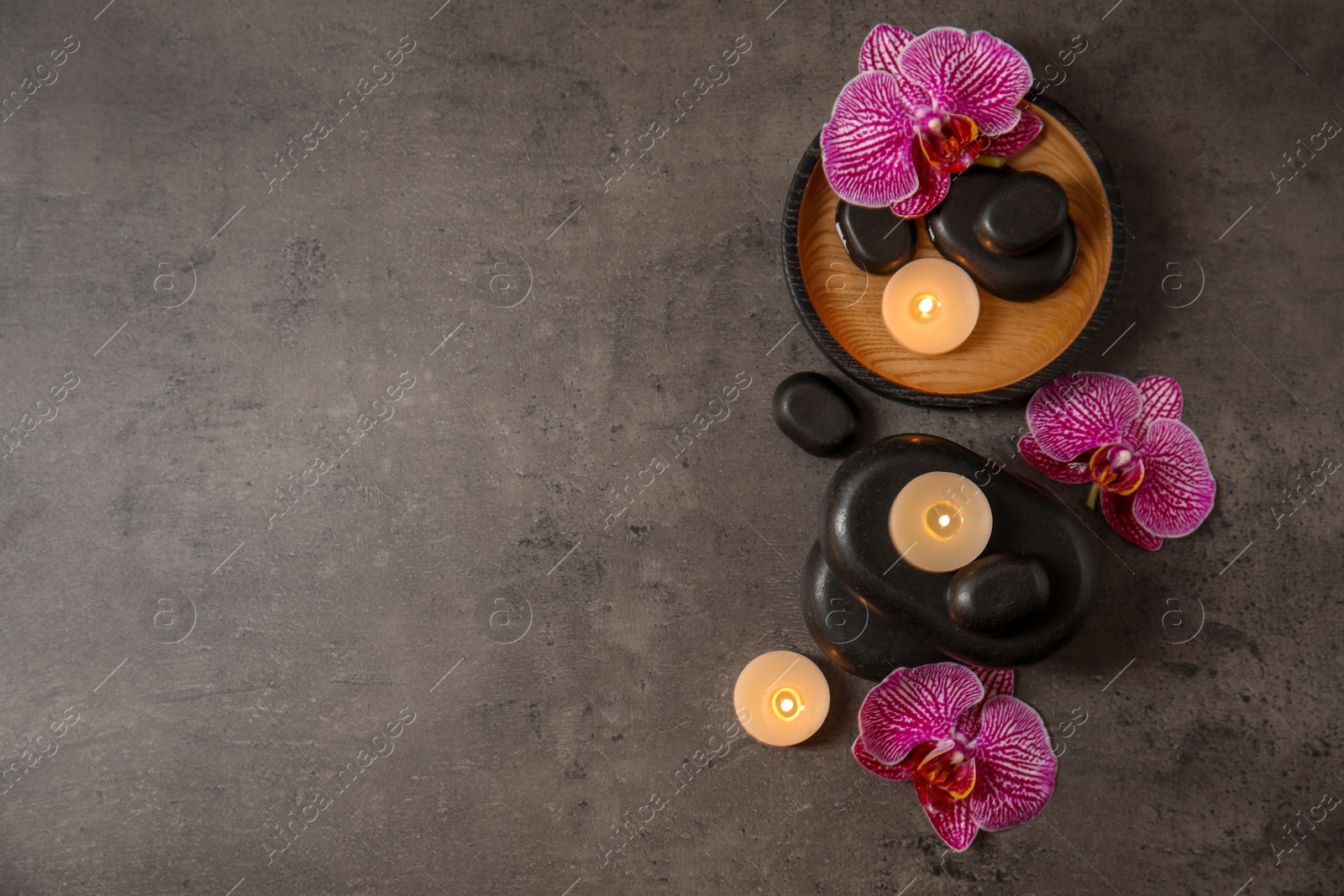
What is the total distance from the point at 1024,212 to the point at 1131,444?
25 cm

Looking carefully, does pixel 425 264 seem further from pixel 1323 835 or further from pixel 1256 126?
pixel 1323 835

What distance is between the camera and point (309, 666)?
2.69ft

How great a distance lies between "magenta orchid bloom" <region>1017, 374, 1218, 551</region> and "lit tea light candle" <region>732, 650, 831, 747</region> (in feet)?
1.06

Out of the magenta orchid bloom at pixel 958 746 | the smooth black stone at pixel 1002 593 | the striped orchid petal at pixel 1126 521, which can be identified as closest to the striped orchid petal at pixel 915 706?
the magenta orchid bloom at pixel 958 746

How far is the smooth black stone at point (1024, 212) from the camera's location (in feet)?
2.13

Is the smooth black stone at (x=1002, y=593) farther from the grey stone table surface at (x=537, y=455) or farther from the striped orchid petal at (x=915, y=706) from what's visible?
the grey stone table surface at (x=537, y=455)

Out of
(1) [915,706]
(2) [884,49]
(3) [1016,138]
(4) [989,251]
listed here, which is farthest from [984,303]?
(1) [915,706]

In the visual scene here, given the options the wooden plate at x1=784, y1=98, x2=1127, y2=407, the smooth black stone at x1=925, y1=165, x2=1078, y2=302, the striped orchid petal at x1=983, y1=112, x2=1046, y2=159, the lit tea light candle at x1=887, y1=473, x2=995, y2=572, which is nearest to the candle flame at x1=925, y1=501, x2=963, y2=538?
the lit tea light candle at x1=887, y1=473, x2=995, y2=572

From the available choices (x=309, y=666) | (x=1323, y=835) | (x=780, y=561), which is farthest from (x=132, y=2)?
Answer: (x=1323, y=835)

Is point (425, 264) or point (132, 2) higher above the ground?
point (132, 2)

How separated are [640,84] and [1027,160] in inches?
16.1

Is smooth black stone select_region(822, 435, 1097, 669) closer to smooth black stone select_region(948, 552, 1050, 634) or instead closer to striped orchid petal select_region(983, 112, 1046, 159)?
smooth black stone select_region(948, 552, 1050, 634)

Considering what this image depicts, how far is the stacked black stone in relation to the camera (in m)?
0.60

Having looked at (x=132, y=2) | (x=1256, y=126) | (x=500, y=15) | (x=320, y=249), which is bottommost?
(x=1256, y=126)
